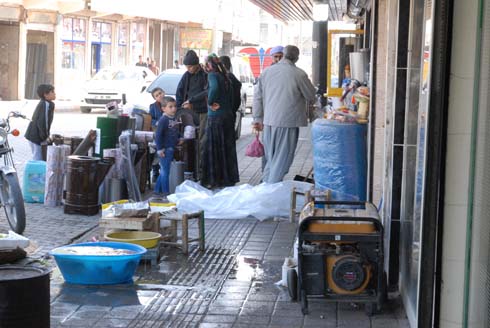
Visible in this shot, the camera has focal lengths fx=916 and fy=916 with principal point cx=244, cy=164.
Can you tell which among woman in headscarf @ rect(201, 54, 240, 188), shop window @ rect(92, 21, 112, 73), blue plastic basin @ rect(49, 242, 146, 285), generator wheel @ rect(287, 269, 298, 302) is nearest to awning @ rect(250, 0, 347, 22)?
woman in headscarf @ rect(201, 54, 240, 188)

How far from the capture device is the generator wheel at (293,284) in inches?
255

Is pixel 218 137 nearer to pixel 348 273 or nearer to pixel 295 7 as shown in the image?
pixel 348 273

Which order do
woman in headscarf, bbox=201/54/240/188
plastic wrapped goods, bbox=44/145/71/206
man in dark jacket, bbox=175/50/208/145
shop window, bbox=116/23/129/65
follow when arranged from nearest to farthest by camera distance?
plastic wrapped goods, bbox=44/145/71/206 < woman in headscarf, bbox=201/54/240/188 < man in dark jacket, bbox=175/50/208/145 < shop window, bbox=116/23/129/65

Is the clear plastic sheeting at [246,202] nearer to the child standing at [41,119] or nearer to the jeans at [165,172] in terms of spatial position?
the jeans at [165,172]

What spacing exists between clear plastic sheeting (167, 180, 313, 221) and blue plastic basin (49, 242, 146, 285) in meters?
3.38

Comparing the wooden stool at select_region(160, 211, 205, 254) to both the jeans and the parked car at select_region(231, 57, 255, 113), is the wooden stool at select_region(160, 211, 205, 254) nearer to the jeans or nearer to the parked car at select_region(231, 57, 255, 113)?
the jeans

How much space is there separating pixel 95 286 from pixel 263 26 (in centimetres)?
8024

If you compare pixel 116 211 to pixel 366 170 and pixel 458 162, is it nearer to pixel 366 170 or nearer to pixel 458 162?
pixel 366 170

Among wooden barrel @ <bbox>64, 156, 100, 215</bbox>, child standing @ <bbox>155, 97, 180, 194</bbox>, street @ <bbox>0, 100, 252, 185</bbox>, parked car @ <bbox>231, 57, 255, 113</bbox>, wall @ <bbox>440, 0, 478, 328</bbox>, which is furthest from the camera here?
parked car @ <bbox>231, 57, 255, 113</bbox>

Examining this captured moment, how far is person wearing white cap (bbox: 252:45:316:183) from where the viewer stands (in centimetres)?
1117

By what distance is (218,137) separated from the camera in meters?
12.3

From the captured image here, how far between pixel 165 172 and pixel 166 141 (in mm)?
430

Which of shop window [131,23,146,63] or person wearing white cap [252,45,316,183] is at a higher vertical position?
shop window [131,23,146,63]

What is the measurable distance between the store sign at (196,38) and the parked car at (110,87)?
20105mm
